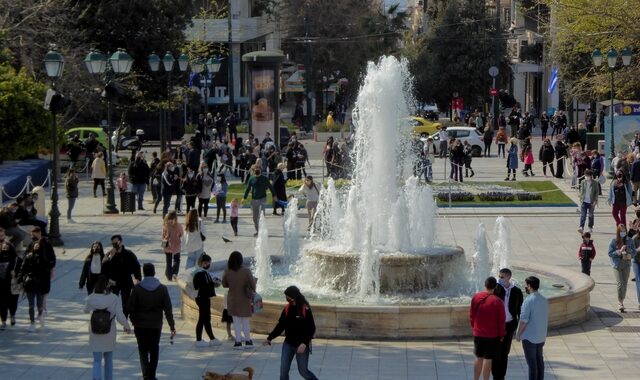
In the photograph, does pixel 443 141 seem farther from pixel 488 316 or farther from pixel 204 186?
pixel 488 316

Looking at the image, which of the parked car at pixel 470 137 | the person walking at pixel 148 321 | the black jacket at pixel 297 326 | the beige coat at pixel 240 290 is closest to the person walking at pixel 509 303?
the black jacket at pixel 297 326

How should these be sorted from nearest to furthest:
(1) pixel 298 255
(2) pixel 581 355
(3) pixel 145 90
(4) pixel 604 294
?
(2) pixel 581 355 → (4) pixel 604 294 → (1) pixel 298 255 → (3) pixel 145 90

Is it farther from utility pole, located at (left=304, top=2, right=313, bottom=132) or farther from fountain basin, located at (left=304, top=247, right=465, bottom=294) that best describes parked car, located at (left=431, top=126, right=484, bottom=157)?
fountain basin, located at (left=304, top=247, right=465, bottom=294)

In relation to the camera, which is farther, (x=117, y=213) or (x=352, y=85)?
(x=352, y=85)

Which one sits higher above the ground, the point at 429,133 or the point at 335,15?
the point at 335,15

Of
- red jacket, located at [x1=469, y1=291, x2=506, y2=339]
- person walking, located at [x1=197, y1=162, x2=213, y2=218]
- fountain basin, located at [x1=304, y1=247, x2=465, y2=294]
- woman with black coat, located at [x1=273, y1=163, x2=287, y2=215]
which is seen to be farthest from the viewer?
woman with black coat, located at [x1=273, y1=163, x2=287, y2=215]

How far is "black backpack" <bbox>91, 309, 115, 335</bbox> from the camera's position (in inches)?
499

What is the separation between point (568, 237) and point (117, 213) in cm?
1091

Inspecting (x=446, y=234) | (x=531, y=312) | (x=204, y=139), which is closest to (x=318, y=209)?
(x=446, y=234)

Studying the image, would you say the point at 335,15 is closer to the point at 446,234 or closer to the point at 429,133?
the point at 429,133

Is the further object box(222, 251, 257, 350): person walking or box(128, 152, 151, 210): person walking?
box(128, 152, 151, 210): person walking

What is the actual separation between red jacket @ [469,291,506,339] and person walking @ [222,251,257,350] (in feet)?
10.7

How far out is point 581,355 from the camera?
576 inches

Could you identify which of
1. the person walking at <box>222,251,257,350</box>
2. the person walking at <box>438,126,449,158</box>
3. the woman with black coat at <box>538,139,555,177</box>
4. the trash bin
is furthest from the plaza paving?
the person walking at <box>438,126,449,158</box>
